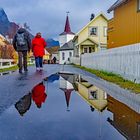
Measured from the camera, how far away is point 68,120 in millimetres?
5918

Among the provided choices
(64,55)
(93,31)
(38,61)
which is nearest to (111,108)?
(38,61)

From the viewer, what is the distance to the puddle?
16.1 ft

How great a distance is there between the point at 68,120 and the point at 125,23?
23130 millimetres

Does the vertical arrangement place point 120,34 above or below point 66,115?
above

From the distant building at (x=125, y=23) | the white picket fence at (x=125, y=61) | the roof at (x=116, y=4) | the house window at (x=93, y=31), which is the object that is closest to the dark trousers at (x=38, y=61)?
the white picket fence at (x=125, y=61)

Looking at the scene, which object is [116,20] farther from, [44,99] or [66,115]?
[66,115]

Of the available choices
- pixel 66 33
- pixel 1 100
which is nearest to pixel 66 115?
pixel 1 100

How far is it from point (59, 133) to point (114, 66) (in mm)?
13457

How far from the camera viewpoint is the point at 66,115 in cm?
641

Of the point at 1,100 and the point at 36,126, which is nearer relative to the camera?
the point at 36,126

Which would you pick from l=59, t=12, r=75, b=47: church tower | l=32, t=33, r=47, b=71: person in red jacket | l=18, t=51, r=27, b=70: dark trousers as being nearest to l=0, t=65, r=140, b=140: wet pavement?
l=18, t=51, r=27, b=70: dark trousers

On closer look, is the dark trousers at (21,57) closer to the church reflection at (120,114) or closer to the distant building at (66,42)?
the church reflection at (120,114)

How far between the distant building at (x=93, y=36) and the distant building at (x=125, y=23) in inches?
1190

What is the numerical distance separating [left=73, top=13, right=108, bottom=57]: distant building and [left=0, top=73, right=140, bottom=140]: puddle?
56.8 meters
